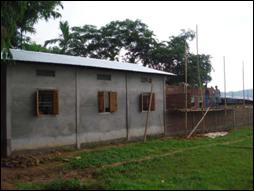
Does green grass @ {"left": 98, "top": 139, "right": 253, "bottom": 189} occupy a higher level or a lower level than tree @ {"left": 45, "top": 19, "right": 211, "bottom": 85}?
lower

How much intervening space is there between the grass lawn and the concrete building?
215 centimetres

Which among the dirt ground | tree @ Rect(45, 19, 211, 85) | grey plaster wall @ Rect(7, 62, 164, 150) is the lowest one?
the dirt ground

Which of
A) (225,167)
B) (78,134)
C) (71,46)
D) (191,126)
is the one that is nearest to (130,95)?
(78,134)

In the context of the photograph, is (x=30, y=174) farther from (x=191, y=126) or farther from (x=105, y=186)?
(x=191, y=126)

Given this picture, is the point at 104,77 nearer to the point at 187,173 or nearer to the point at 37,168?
the point at 37,168

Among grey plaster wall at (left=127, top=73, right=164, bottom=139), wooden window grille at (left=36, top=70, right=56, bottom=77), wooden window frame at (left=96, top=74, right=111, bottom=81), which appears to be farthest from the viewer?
grey plaster wall at (left=127, top=73, right=164, bottom=139)

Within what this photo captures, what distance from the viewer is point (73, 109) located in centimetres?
1475

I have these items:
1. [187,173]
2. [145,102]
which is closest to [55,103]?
[145,102]

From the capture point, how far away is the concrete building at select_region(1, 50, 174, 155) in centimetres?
1276

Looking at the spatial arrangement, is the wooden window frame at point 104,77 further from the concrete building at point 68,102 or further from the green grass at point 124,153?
the green grass at point 124,153

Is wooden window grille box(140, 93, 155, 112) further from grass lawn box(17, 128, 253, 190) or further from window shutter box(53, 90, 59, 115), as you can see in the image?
window shutter box(53, 90, 59, 115)

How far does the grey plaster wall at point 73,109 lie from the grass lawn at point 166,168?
209 centimetres

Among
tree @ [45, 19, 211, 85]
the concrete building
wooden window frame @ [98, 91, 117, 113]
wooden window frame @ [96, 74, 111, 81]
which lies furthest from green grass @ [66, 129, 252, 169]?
tree @ [45, 19, 211, 85]

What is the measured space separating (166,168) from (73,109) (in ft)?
18.4
